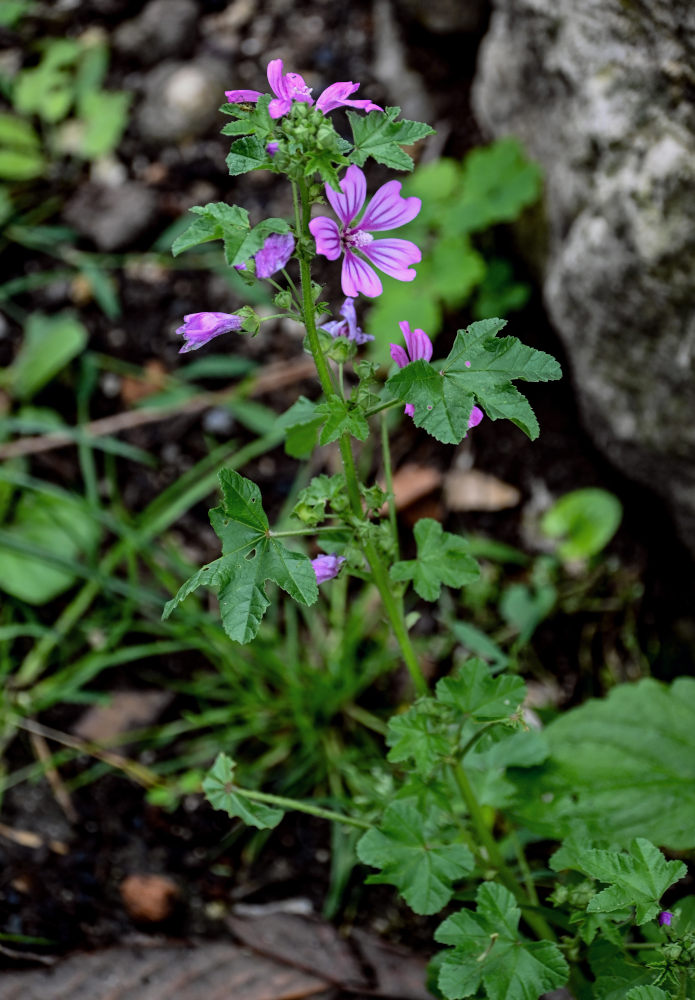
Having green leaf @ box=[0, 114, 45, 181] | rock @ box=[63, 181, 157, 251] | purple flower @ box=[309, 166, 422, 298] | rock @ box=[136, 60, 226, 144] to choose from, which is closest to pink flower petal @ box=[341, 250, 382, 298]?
purple flower @ box=[309, 166, 422, 298]

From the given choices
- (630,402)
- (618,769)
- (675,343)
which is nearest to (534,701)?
(618,769)

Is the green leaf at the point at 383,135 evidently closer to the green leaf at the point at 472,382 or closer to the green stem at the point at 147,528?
the green leaf at the point at 472,382

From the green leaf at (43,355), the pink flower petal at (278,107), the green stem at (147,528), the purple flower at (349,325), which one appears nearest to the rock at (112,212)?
the green leaf at (43,355)

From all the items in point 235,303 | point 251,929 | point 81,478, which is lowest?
point 251,929

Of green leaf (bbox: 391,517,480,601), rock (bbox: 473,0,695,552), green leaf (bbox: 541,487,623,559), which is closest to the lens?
green leaf (bbox: 391,517,480,601)

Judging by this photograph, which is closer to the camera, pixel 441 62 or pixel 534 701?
pixel 534 701

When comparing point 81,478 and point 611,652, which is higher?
point 81,478

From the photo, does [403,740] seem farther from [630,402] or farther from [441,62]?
[441,62]

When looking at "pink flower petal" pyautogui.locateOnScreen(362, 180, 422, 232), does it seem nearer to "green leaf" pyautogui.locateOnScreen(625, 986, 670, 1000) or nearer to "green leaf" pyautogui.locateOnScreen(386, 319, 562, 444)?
"green leaf" pyautogui.locateOnScreen(386, 319, 562, 444)
